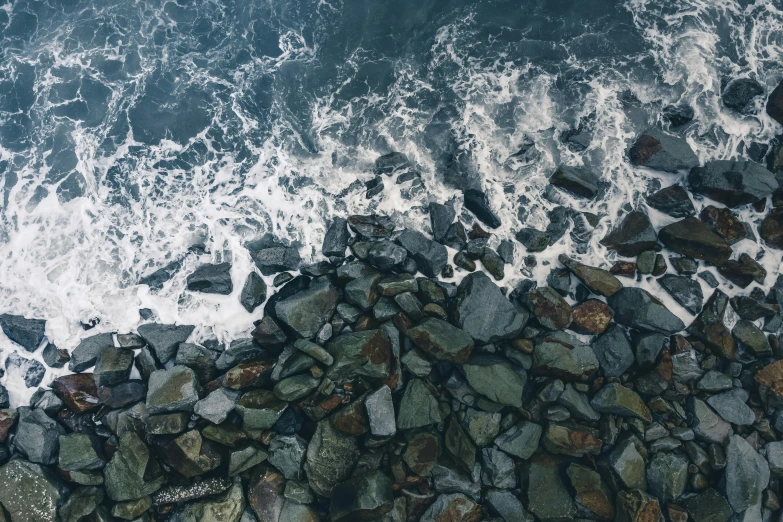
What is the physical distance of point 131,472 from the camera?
1482cm

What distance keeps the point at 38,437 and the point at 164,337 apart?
14.5 feet

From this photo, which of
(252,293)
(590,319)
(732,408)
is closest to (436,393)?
(590,319)

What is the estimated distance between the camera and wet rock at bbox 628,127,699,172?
717 inches

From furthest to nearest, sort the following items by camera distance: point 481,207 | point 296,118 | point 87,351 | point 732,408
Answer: point 296,118 < point 481,207 < point 87,351 < point 732,408

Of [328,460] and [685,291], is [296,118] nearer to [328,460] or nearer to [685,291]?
[328,460]

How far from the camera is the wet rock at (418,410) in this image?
49.5 feet

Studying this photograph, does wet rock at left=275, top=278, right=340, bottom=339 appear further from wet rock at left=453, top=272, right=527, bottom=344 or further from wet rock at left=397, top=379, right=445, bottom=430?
wet rock at left=453, top=272, right=527, bottom=344

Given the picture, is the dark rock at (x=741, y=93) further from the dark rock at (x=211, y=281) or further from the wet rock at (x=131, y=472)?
the wet rock at (x=131, y=472)

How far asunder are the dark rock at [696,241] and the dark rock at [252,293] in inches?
536

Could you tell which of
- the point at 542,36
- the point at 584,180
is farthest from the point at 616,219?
the point at 542,36

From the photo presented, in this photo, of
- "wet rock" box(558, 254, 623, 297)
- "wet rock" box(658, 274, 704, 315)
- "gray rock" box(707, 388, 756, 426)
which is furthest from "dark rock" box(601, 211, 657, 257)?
"gray rock" box(707, 388, 756, 426)

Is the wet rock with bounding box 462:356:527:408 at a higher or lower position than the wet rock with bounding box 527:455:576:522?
higher

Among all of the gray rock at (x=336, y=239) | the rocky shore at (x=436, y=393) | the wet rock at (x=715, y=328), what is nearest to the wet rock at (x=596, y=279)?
the rocky shore at (x=436, y=393)

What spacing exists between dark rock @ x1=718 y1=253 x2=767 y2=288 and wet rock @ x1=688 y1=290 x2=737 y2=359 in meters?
0.75
